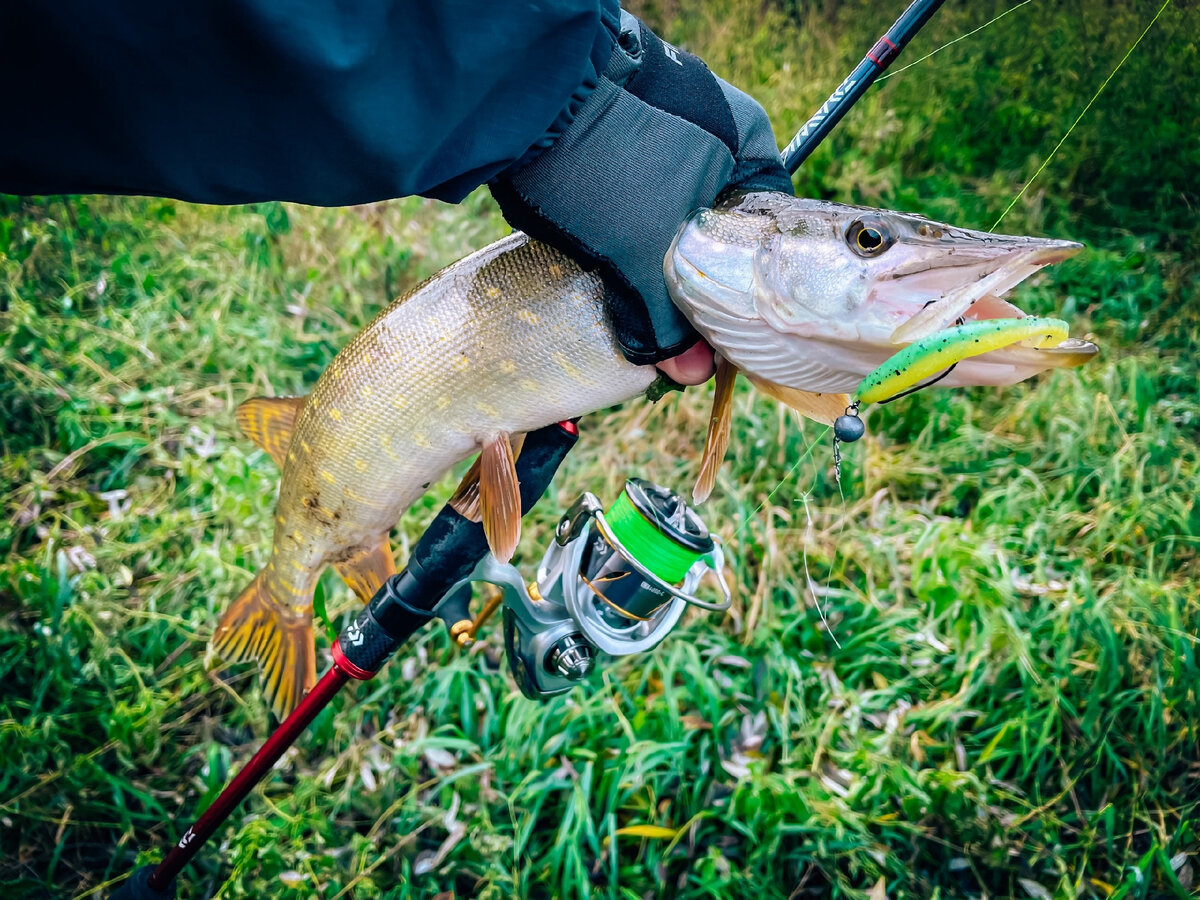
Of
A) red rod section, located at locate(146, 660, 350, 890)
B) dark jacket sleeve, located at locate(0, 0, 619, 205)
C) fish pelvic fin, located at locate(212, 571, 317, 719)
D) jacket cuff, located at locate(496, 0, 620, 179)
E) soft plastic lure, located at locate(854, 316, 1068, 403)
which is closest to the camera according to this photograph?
dark jacket sleeve, located at locate(0, 0, 619, 205)

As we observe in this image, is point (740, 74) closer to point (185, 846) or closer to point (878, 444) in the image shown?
point (878, 444)

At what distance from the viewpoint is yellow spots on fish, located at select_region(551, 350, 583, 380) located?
1.50 meters

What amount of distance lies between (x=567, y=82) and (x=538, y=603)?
3.08 feet

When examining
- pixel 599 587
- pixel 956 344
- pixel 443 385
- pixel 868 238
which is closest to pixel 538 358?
pixel 443 385

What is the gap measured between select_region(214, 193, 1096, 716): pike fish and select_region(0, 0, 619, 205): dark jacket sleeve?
Result: 12.6 inches

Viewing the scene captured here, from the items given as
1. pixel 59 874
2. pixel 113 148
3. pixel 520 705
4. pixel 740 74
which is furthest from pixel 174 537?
pixel 740 74

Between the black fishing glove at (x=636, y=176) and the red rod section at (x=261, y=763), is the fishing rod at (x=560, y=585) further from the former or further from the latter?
the black fishing glove at (x=636, y=176)

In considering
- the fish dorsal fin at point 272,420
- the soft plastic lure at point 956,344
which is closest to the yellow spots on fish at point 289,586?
the fish dorsal fin at point 272,420

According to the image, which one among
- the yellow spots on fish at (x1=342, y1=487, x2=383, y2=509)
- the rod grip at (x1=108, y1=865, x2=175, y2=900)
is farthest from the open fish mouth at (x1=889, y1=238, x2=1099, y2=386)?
the rod grip at (x1=108, y1=865, x2=175, y2=900)

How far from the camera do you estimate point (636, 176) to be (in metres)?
1.35

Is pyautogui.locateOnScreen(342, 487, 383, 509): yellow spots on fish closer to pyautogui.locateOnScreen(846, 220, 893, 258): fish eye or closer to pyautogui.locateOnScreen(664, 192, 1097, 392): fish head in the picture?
pyautogui.locateOnScreen(664, 192, 1097, 392): fish head

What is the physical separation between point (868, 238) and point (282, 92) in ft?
2.74

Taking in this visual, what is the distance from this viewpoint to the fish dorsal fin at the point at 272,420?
1896 millimetres

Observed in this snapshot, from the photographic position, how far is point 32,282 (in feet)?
12.7
